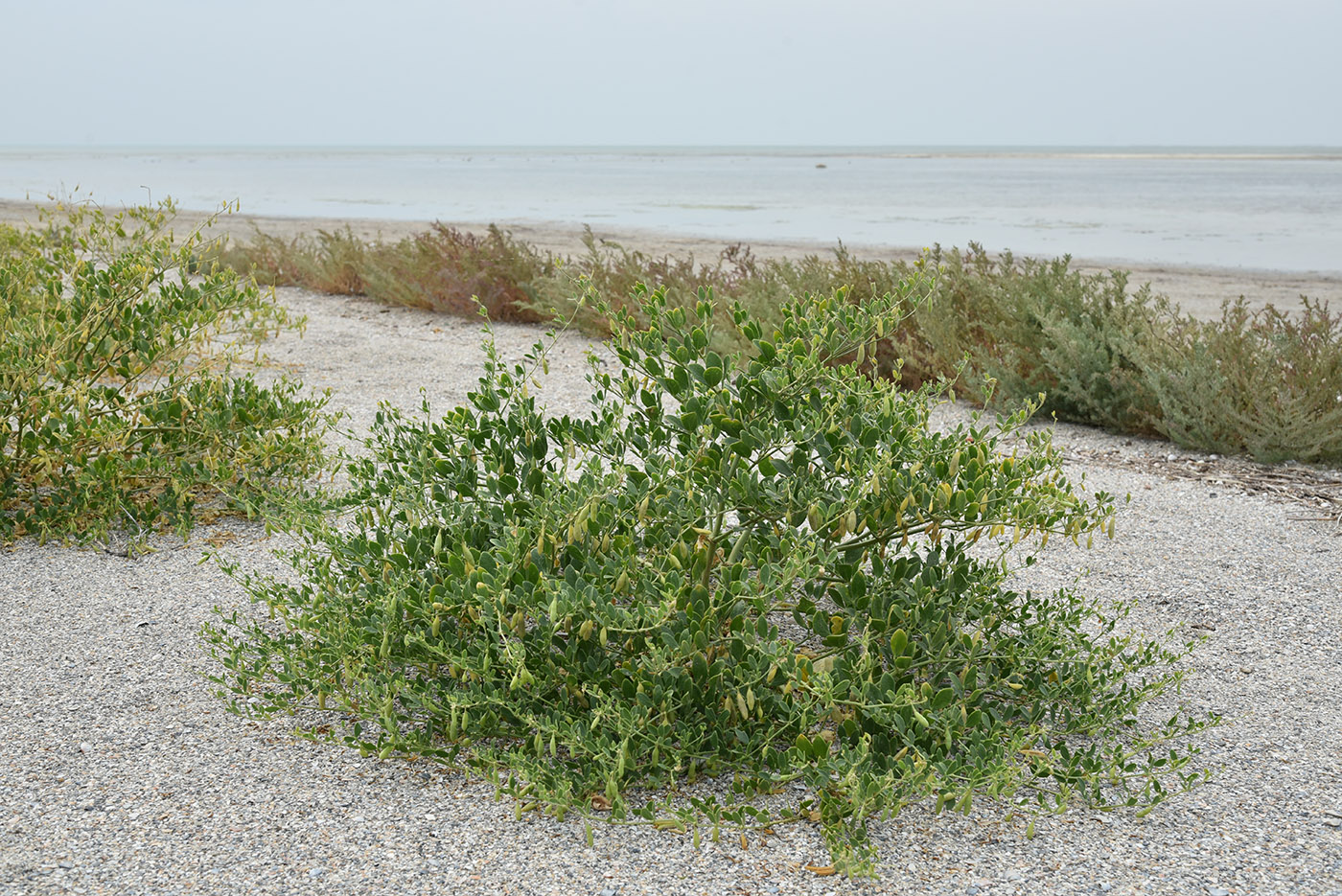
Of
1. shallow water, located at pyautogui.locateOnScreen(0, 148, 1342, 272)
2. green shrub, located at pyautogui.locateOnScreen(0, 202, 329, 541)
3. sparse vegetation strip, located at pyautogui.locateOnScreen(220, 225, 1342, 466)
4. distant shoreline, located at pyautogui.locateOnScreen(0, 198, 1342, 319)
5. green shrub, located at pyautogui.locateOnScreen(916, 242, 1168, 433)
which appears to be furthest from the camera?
shallow water, located at pyautogui.locateOnScreen(0, 148, 1342, 272)

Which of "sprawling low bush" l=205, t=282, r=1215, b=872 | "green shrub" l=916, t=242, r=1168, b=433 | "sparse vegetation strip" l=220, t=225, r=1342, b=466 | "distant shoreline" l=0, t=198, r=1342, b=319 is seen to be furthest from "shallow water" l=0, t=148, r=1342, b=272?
"sprawling low bush" l=205, t=282, r=1215, b=872

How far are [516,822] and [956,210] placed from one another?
28.4m

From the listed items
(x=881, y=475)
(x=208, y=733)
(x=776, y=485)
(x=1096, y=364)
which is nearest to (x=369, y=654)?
(x=208, y=733)

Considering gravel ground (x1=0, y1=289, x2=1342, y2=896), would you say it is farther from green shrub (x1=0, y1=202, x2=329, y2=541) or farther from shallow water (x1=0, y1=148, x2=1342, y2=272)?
shallow water (x1=0, y1=148, x2=1342, y2=272)

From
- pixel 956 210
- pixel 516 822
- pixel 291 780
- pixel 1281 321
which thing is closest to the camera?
pixel 516 822

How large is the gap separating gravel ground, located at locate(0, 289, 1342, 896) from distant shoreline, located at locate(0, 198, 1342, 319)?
477cm

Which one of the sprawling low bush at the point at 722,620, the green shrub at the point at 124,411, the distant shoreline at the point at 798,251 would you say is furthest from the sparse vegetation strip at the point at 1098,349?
the sprawling low bush at the point at 722,620

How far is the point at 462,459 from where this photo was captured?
2.70 metres

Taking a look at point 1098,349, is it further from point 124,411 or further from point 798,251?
point 798,251

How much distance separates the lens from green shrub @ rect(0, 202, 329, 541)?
394cm

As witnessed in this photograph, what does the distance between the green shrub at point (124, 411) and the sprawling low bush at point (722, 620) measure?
1.51 meters

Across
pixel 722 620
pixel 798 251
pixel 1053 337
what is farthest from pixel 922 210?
pixel 722 620

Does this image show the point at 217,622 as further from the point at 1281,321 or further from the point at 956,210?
the point at 956,210

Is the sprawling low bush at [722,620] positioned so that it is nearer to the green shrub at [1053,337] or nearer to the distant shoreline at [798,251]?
the green shrub at [1053,337]
